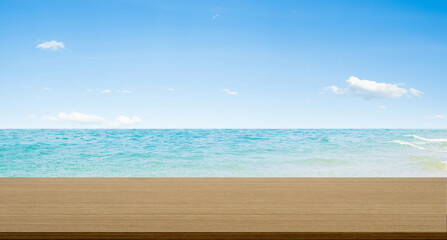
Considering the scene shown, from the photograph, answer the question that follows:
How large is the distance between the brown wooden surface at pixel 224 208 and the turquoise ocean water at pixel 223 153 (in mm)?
5095

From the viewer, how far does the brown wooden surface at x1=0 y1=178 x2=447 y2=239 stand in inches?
36.2

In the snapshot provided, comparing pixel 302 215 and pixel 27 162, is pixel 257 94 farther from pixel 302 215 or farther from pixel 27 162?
pixel 302 215

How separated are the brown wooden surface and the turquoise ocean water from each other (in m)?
5.09

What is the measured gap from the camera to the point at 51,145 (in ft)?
28.7

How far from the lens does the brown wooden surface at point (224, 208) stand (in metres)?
0.92

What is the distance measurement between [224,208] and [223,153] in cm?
674

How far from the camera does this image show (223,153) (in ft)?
25.7

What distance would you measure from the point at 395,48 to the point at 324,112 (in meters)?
2.33

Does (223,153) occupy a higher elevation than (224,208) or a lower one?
lower

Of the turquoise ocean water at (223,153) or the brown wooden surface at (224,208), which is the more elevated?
the brown wooden surface at (224,208)

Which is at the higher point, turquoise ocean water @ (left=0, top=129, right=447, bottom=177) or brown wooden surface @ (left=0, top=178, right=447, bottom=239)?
brown wooden surface @ (left=0, top=178, right=447, bottom=239)

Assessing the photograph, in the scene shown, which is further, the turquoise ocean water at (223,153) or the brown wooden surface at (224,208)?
the turquoise ocean water at (223,153)

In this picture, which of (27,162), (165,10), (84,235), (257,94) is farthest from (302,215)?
(165,10)

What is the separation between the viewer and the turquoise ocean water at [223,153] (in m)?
6.86
